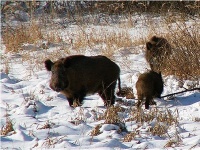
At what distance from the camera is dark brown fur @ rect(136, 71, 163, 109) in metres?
7.19

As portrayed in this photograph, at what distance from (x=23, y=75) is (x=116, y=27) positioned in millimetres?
5229

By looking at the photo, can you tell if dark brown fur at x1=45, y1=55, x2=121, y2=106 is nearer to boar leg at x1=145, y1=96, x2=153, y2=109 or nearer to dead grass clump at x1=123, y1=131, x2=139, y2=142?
boar leg at x1=145, y1=96, x2=153, y2=109

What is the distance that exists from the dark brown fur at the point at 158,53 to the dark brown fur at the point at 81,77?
1.64 meters

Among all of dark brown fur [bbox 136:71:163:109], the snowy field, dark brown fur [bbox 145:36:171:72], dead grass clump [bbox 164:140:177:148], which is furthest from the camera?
dark brown fur [bbox 145:36:171:72]

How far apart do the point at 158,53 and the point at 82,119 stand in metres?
3.54

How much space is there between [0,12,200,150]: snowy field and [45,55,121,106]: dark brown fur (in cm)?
21

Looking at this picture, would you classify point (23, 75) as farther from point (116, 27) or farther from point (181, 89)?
point (116, 27)

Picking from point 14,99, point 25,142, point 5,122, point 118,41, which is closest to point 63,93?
point 14,99

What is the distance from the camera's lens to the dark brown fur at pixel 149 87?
7.19 meters

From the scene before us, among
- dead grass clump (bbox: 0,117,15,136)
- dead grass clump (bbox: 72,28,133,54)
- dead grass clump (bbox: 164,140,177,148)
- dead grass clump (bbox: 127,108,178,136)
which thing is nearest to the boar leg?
dead grass clump (bbox: 127,108,178,136)

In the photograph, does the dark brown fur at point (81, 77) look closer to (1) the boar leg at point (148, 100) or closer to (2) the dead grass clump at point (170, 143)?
(1) the boar leg at point (148, 100)

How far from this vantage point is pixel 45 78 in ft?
30.1

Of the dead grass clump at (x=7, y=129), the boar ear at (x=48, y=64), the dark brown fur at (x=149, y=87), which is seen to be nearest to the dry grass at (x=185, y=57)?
the dark brown fur at (x=149, y=87)

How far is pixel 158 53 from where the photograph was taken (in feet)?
30.2
